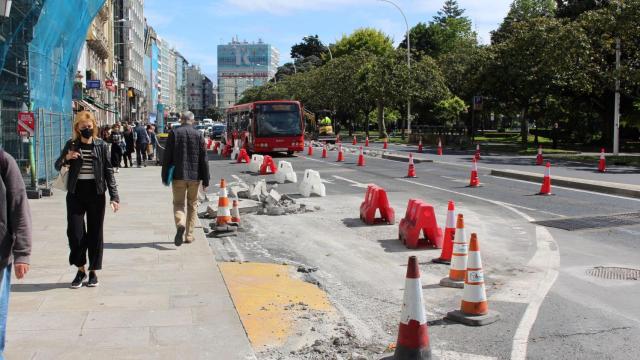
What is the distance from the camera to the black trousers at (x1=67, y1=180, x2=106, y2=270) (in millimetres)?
6895

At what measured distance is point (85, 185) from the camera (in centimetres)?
691

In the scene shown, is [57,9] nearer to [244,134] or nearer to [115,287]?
[115,287]

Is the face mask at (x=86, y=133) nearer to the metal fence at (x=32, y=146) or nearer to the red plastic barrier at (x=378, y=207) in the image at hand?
the red plastic barrier at (x=378, y=207)

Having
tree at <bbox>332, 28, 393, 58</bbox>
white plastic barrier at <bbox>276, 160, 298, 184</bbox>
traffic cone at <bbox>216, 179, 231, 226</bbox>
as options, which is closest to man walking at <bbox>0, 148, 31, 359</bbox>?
traffic cone at <bbox>216, 179, 231, 226</bbox>

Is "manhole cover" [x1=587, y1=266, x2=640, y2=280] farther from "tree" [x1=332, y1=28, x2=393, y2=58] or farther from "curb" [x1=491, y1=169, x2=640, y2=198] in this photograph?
"tree" [x1=332, y1=28, x2=393, y2=58]

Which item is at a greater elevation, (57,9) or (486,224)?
(57,9)

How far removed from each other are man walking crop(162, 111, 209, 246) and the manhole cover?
5.28m

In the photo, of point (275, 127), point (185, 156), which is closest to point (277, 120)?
point (275, 127)

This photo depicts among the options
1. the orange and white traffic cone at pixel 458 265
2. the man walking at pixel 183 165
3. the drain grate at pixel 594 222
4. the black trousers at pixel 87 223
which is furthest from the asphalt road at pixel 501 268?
the black trousers at pixel 87 223

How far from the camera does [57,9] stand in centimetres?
1969

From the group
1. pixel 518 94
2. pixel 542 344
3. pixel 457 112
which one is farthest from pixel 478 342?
pixel 457 112

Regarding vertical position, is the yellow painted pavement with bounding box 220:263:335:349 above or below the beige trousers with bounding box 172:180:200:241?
below

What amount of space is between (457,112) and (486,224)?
2051 inches

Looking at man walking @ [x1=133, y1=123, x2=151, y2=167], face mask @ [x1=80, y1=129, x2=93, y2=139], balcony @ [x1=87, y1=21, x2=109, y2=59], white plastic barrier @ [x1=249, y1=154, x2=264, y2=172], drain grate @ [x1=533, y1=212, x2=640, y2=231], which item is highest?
balcony @ [x1=87, y1=21, x2=109, y2=59]
